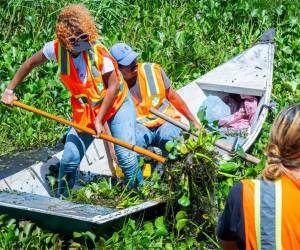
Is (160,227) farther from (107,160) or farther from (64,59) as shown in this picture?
(107,160)

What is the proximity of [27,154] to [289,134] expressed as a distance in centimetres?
483

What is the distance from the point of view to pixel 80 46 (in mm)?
5207

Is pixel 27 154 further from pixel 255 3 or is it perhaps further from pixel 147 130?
pixel 255 3

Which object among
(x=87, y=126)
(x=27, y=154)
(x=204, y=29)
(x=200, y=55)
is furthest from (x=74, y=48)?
(x=204, y=29)

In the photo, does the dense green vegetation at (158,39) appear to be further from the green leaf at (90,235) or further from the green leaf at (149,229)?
the green leaf at (90,235)

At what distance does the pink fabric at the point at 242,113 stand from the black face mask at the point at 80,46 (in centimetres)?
249

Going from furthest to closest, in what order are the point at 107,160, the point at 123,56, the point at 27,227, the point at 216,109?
the point at 216,109
the point at 107,160
the point at 123,56
the point at 27,227

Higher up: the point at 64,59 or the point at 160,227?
the point at 64,59

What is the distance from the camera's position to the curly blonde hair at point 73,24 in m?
5.16

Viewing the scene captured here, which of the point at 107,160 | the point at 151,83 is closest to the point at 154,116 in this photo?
the point at 151,83

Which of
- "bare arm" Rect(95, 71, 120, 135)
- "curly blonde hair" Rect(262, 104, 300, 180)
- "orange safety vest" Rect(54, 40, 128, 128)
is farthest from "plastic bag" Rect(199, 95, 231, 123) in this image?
"curly blonde hair" Rect(262, 104, 300, 180)

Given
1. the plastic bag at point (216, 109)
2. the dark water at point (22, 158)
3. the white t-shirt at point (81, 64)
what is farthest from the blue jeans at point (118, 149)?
the plastic bag at point (216, 109)

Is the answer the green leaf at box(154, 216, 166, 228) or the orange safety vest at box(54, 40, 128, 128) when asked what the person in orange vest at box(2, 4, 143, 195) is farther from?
the green leaf at box(154, 216, 166, 228)

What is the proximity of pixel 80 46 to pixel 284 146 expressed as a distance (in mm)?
2873
